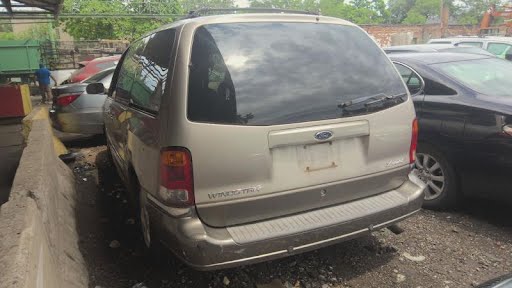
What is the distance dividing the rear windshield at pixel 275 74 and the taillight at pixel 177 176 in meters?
0.23

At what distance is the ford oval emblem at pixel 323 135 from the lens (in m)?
2.73

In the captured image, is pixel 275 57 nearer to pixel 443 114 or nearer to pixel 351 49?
pixel 351 49

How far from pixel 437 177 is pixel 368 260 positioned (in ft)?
4.47

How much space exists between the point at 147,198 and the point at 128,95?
131 cm

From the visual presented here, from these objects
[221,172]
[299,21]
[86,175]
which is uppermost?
[299,21]

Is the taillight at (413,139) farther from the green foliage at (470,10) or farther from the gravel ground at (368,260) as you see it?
the green foliage at (470,10)

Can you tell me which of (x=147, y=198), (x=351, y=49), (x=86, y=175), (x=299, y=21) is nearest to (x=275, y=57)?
(x=299, y=21)

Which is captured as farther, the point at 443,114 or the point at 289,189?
the point at 443,114

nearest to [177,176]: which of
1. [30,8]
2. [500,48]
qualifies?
[500,48]

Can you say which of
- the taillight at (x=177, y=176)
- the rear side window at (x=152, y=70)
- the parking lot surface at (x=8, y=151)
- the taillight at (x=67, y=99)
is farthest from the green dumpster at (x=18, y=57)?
the taillight at (x=177, y=176)

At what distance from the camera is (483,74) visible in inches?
181

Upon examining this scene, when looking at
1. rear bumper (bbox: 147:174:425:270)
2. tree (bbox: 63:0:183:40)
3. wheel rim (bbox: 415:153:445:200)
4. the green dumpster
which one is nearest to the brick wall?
tree (bbox: 63:0:183:40)

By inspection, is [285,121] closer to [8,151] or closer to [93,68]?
[8,151]

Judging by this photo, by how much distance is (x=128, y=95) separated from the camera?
12.8ft
